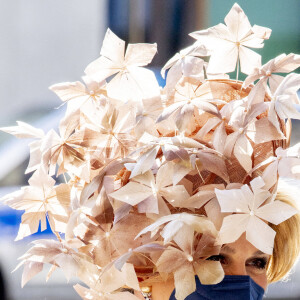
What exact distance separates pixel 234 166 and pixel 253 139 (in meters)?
0.07

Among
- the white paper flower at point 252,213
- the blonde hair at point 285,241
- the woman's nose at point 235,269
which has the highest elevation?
the white paper flower at point 252,213

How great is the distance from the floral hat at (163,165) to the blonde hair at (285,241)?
1.48ft

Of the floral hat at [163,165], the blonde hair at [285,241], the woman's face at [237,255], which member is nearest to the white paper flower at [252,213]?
the floral hat at [163,165]

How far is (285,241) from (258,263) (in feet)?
0.92

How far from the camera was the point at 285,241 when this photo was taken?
6.05ft

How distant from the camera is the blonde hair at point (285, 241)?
1.82 m

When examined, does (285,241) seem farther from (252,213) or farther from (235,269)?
(252,213)

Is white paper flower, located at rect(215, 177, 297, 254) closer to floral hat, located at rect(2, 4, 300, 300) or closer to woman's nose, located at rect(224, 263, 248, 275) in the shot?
floral hat, located at rect(2, 4, 300, 300)

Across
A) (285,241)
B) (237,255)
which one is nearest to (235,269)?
(237,255)

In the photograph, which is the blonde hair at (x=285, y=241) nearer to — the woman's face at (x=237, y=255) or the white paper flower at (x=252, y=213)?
the woman's face at (x=237, y=255)

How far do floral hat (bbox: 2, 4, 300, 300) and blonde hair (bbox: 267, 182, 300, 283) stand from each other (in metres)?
0.45

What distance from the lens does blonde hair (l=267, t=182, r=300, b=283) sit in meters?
1.82

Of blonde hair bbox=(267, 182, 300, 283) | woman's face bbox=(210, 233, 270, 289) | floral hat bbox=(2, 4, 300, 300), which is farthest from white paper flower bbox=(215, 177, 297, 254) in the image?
blonde hair bbox=(267, 182, 300, 283)

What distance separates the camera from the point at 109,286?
49.6 inches
